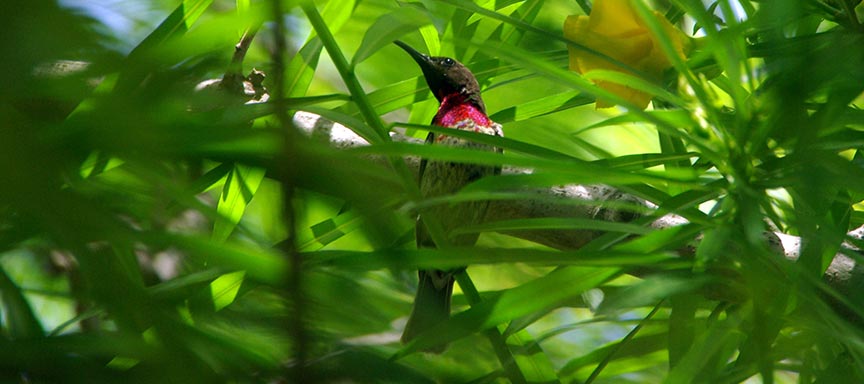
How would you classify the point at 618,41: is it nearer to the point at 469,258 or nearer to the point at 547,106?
the point at 547,106

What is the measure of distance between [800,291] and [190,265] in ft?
1.83

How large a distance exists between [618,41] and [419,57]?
66 cm

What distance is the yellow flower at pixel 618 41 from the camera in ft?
3.40

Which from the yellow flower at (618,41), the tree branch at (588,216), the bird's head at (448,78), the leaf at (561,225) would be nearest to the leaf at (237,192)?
the tree branch at (588,216)

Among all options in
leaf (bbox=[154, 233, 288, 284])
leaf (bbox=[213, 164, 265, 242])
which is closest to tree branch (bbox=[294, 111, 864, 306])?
leaf (bbox=[213, 164, 265, 242])

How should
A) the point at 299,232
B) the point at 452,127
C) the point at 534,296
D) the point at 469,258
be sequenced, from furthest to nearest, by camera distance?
1. the point at 452,127
2. the point at 534,296
3. the point at 469,258
4. the point at 299,232

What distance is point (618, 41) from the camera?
104 cm

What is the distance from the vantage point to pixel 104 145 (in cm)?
30

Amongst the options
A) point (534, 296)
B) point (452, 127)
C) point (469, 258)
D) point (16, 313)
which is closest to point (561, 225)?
point (534, 296)

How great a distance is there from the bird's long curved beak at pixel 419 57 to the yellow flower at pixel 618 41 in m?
0.58

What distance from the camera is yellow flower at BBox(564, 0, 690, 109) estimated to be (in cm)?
104

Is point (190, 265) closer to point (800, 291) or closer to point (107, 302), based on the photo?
point (107, 302)

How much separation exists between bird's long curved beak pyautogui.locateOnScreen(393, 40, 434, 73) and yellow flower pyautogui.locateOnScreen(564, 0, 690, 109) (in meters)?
0.58

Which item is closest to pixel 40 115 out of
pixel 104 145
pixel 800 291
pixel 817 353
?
pixel 104 145
